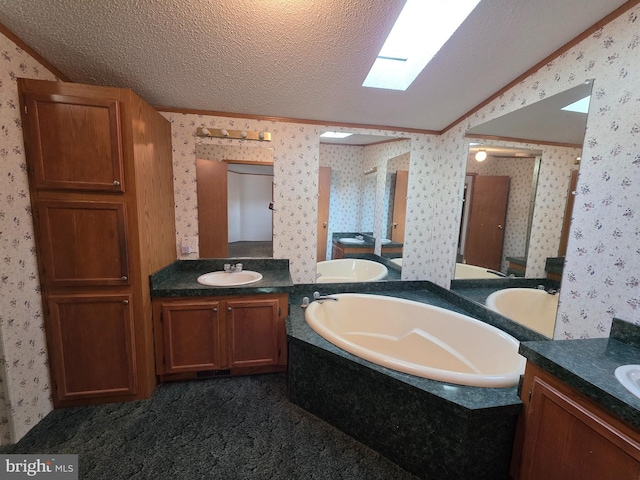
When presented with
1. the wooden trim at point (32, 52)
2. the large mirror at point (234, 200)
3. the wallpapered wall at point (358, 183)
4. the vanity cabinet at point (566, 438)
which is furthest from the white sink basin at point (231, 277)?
the vanity cabinet at point (566, 438)

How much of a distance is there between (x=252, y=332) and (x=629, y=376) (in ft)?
→ 6.66

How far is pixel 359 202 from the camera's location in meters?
2.88

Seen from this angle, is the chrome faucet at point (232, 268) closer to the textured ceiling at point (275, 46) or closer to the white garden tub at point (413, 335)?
the white garden tub at point (413, 335)

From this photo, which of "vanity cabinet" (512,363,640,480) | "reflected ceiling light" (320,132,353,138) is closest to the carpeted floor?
"vanity cabinet" (512,363,640,480)

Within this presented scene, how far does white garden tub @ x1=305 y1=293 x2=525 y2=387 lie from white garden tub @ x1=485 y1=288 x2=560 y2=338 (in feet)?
0.61

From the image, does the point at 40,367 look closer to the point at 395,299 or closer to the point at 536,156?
the point at 395,299

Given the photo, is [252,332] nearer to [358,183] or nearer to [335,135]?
[358,183]

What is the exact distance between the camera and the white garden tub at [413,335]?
1.71 m

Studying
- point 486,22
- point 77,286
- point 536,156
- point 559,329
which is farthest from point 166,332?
point 536,156

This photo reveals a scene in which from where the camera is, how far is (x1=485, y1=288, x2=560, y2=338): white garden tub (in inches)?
63.7

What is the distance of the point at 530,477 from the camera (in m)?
1.12

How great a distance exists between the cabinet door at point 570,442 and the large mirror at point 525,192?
703mm

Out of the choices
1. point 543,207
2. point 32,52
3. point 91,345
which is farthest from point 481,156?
point 91,345

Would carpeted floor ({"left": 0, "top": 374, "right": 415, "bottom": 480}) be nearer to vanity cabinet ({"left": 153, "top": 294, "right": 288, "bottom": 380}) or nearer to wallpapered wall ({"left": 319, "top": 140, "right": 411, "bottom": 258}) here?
vanity cabinet ({"left": 153, "top": 294, "right": 288, "bottom": 380})
